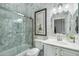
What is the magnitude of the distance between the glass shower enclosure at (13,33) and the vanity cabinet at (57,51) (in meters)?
0.29

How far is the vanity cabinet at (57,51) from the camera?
1.45 metres

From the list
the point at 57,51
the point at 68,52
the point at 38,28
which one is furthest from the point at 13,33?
the point at 68,52

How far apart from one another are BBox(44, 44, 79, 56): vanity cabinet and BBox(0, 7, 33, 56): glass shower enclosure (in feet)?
0.94

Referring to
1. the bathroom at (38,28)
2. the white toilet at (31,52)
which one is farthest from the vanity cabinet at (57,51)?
the white toilet at (31,52)

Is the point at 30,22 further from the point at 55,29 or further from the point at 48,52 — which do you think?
the point at 48,52

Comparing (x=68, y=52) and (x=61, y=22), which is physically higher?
(x=61, y=22)

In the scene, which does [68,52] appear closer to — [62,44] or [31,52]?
[62,44]

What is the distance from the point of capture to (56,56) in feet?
5.17

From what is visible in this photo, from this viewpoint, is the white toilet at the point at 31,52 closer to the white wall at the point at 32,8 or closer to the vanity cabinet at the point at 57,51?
the vanity cabinet at the point at 57,51

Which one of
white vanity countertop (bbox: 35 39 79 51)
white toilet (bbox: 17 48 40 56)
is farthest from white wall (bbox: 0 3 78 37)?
white toilet (bbox: 17 48 40 56)

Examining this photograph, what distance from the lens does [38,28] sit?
165 centimetres

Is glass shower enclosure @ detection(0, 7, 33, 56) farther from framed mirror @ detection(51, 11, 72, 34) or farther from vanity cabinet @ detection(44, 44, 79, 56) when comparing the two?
framed mirror @ detection(51, 11, 72, 34)

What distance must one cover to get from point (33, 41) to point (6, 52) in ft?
1.51

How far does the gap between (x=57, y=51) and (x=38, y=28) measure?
48cm
